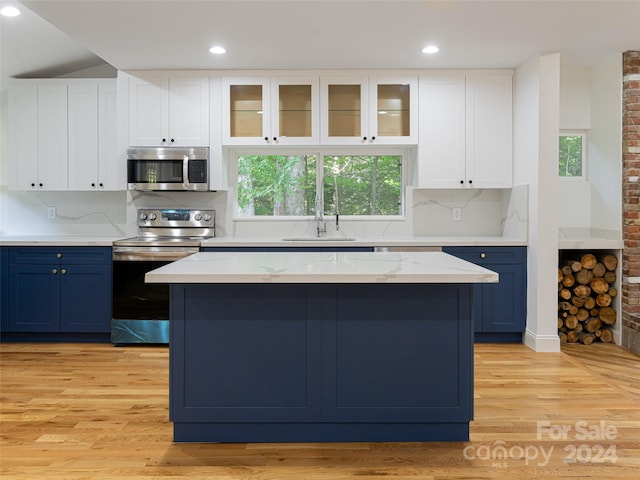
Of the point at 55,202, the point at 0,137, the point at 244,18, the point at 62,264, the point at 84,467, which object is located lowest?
the point at 84,467

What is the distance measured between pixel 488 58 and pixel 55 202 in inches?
158

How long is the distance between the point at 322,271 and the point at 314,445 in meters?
0.83

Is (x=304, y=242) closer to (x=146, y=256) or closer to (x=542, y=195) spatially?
(x=146, y=256)

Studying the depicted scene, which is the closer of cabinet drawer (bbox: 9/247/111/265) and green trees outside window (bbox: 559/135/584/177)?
cabinet drawer (bbox: 9/247/111/265)

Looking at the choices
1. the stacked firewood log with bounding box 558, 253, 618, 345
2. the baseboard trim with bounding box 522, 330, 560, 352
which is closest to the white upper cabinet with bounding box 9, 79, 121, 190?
the baseboard trim with bounding box 522, 330, 560, 352

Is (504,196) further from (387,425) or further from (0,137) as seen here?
(0,137)

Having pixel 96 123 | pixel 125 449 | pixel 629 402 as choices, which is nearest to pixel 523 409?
pixel 629 402

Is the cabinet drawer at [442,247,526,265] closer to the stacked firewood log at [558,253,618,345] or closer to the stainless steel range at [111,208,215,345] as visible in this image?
the stacked firewood log at [558,253,618,345]

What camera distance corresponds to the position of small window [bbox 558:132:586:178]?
497 centimetres

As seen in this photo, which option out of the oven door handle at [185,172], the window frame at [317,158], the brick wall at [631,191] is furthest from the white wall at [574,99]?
the oven door handle at [185,172]

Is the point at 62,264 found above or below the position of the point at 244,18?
below

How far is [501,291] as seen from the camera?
446cm

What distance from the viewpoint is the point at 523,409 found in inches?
118

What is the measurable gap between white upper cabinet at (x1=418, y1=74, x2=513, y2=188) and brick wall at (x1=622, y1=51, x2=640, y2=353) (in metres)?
0.91
